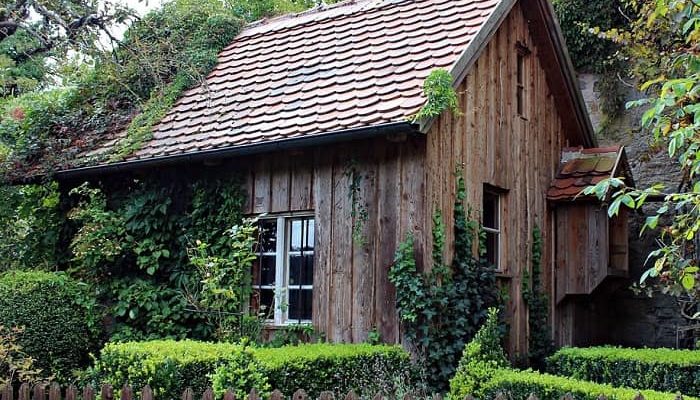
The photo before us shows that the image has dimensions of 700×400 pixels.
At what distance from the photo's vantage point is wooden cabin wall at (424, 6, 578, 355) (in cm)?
965

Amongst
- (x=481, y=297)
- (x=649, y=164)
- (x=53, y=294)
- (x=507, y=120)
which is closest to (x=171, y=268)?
(x=53, y=294)

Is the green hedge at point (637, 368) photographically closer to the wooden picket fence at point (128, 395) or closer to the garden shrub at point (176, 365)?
the wooden picket fence at point (128, 395)

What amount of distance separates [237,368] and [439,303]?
9.30 feet

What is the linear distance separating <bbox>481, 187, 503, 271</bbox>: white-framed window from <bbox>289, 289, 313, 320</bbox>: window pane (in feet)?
8.59

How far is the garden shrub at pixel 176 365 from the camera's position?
7.20 m

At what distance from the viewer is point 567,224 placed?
12.0 m

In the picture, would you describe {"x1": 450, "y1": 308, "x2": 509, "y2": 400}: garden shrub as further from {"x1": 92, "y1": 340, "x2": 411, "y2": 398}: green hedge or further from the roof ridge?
the roof ridge

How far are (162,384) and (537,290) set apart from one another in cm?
626

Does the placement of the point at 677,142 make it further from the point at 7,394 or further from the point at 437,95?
the point at 7,394

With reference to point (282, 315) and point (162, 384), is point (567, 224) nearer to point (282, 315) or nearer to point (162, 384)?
point (282, 315)

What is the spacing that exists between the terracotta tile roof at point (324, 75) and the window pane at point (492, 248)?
8.79 ft

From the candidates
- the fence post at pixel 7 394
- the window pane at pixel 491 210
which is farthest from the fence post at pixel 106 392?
the window pane at pixel 491 210

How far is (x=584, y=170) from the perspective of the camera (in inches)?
485

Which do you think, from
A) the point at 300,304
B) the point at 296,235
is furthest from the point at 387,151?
the point at 300,304
